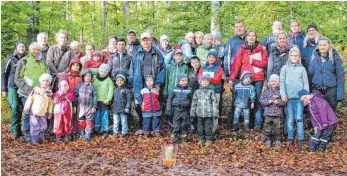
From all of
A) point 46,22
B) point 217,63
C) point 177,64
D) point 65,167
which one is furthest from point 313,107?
point 46,22

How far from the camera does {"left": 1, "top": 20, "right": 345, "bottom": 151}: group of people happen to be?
8.73 m

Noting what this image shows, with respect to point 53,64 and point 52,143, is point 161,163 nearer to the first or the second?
point 52,143

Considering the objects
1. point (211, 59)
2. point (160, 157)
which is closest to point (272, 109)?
point (211, 59)

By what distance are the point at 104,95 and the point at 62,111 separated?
1.11m

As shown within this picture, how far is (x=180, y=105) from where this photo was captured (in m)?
8.78

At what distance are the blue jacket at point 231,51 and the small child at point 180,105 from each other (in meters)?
1.32

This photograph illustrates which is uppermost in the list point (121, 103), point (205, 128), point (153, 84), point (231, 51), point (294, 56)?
point (231, 51)

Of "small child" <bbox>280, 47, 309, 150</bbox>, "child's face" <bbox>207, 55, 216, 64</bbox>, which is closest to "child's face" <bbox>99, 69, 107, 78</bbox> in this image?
"child's face" <bbox>207, 55, 216, 64</bbox>

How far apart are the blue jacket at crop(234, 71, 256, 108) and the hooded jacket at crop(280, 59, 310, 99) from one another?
87 cm

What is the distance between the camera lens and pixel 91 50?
1004 cm

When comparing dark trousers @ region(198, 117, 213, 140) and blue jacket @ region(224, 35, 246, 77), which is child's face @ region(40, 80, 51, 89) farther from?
blue jacket @ region(224, 35, 246, 77)

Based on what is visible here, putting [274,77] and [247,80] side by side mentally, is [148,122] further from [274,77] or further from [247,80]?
[274,77]

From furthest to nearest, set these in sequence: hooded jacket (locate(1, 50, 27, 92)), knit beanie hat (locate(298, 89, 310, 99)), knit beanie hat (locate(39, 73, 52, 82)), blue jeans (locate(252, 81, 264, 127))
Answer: hooded jacket (locate(1, 50, 27, 92)) → blue jeans (locate(252, 81, 264, 127)) → knit beanie hat (locate(39, 73, 52, 82)) → knit beanie hat (locate(298, 89, 310, 99))

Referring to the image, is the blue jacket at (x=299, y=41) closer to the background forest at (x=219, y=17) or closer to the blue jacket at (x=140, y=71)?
the background forest at (x=219, y=17)
